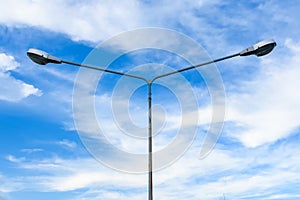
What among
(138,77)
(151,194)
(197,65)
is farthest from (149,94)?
(151,194)

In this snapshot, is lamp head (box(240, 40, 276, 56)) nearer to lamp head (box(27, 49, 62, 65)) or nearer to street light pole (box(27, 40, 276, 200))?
street light pole (box(27, 40, 276, 200))

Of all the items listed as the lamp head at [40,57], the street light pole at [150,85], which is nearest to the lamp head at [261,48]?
the street light pole at [150,85]

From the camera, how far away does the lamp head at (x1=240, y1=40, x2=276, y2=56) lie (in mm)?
14359

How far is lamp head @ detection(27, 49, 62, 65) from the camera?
1485 cm

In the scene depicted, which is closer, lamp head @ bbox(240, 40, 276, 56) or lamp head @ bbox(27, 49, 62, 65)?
lamp head @ bbox(240, 40, 276, 56)

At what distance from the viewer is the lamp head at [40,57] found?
48.7 feet

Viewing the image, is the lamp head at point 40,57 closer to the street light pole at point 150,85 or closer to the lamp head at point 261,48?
the street light pole at point 150,85

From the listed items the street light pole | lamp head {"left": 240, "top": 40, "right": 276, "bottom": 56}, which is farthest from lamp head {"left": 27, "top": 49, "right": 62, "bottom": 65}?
lamp head {"left": 240, "top": 40, "right": 276, "bottom": 56}

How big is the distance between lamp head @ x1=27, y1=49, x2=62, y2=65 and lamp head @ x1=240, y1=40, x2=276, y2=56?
6.96m

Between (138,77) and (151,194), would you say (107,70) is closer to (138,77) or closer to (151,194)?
(138,77)

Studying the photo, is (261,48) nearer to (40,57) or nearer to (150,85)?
(150,85)

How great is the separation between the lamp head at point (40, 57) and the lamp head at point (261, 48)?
274 inches

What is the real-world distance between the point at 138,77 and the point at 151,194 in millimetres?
4665

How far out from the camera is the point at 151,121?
49.3 feet
